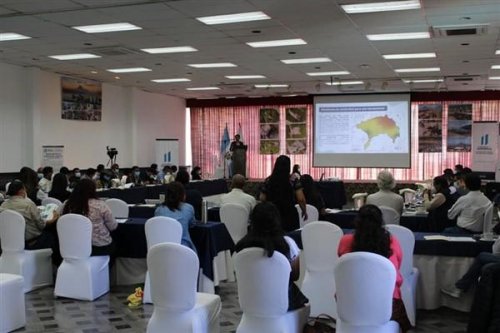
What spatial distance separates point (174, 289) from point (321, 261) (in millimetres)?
1671

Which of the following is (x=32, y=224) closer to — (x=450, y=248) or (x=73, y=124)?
(x=450, y=248)

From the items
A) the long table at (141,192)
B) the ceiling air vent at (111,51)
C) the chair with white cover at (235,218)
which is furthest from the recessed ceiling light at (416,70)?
the chair with white cover at (235,218)

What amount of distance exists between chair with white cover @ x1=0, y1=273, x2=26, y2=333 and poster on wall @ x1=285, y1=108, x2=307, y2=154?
15.2 m

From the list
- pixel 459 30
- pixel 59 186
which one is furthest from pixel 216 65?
pixel 459 30

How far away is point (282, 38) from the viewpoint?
9438 millimetres

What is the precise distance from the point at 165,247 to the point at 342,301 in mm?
1230

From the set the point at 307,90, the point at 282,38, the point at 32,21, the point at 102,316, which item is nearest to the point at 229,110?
the point at 307,90

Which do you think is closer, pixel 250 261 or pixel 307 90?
pixel 250 261

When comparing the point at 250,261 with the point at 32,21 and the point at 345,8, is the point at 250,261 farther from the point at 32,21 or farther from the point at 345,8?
the point at 32,21

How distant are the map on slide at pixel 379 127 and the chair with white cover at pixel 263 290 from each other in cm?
1393

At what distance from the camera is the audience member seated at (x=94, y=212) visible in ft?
19.3

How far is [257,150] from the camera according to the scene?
20219 millimetres

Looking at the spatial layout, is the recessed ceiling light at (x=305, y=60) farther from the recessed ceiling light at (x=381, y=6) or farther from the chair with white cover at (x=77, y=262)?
the chair with white cover at (x=77, y=262)

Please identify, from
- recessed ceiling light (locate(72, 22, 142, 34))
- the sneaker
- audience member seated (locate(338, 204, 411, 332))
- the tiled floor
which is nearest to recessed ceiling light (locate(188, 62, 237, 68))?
recessed ceiling light (locate(72, 22, 142, 34))
